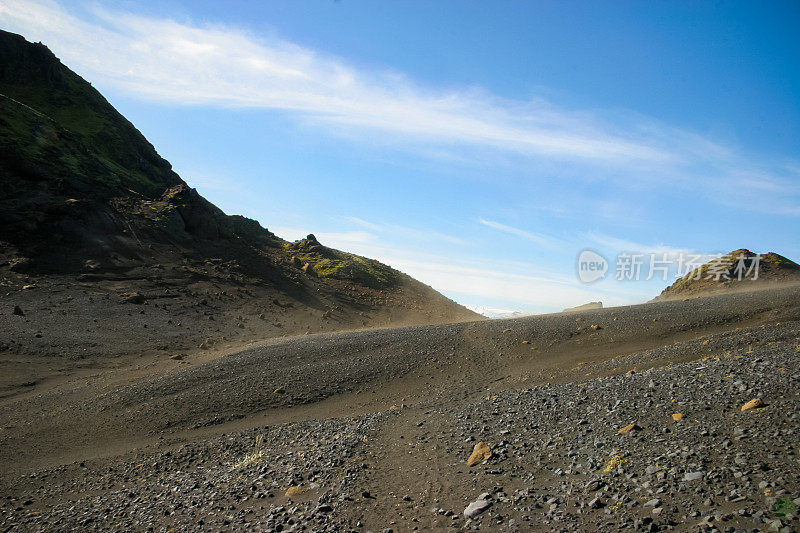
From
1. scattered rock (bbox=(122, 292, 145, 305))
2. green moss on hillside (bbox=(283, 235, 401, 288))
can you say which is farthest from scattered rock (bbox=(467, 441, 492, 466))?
green moss on hillside (bbox=(283, 235, 401, 288))

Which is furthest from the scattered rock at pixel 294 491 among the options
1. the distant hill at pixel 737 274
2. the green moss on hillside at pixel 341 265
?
the distant hill at pixel 737 274

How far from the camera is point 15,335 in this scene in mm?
22453

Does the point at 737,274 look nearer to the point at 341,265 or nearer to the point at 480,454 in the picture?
the point at 341,265

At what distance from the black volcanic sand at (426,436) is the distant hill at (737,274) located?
1696 cm

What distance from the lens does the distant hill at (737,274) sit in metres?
38.3

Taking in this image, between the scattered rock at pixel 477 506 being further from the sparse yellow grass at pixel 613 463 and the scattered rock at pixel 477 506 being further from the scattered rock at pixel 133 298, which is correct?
the scattered rock at pixel 133 298

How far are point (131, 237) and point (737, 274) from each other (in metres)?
48.5

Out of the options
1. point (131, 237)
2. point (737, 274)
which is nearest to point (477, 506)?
point (131, 237)

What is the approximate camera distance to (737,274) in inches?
1544

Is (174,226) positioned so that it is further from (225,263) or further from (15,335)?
(15,335)

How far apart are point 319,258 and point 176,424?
3250 centimetres

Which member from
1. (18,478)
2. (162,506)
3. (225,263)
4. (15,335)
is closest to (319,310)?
(225,263)

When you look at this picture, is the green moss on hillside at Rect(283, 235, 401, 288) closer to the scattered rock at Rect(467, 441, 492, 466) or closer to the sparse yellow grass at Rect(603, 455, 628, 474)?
the scattered rock at Rect(467, 441, 492, 466)

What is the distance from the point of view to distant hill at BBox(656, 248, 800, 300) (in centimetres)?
3828
